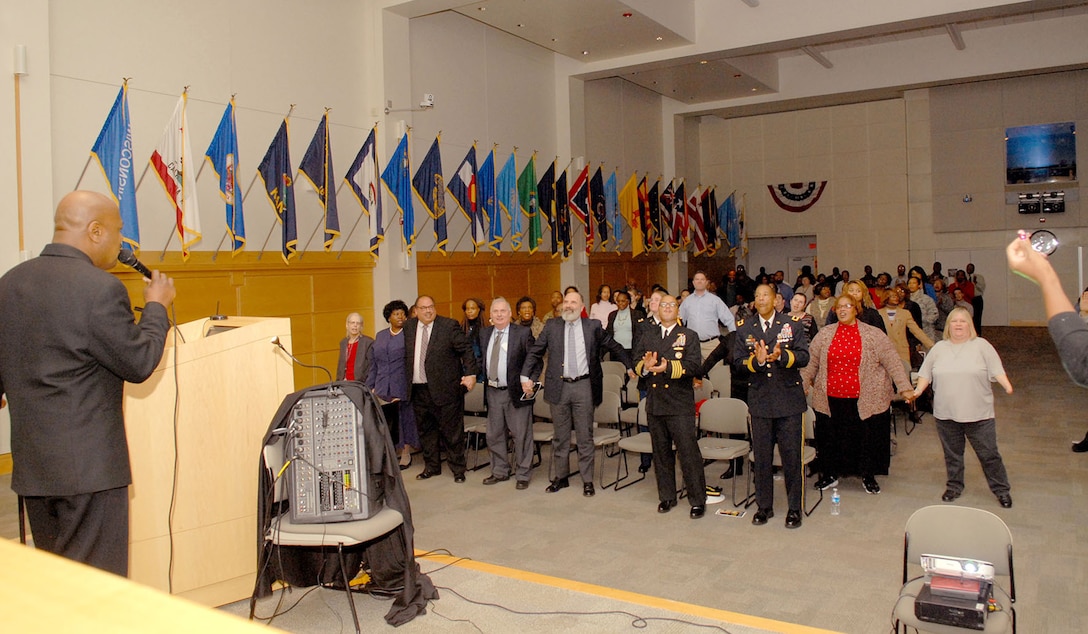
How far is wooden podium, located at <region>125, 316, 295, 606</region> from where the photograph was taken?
12.2 ft

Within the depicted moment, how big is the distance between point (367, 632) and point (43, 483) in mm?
1737

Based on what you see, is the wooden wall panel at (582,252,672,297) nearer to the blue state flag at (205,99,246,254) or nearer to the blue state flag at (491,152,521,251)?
the blue state flag at (491,152,521,251)

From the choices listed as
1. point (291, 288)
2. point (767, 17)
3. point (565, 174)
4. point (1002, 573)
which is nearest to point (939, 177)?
point (767, 17)

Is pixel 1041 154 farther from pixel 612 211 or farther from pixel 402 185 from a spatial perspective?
pixel 402 185

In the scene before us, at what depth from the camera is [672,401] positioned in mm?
6363

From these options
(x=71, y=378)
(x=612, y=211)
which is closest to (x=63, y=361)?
(x=71, y=378)

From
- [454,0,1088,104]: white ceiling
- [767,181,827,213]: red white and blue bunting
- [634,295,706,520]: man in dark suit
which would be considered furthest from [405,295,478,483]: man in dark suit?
[767,181,827,213]: red white and blue bunting

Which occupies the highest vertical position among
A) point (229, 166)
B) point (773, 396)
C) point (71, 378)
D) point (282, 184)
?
point (229, 166)

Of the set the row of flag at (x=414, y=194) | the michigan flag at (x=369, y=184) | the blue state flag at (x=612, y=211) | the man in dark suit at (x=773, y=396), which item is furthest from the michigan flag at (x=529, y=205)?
the man in dark suit at (x=773, y=396)

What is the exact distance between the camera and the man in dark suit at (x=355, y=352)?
8094 mm

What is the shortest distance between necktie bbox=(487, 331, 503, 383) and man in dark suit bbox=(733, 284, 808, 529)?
2318mm

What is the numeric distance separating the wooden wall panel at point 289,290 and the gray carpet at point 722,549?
2.92m

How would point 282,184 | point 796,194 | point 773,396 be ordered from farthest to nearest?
1. point 796,194
2. point 282,184
3. point 773,396

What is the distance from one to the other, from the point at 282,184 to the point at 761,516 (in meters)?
6.61
